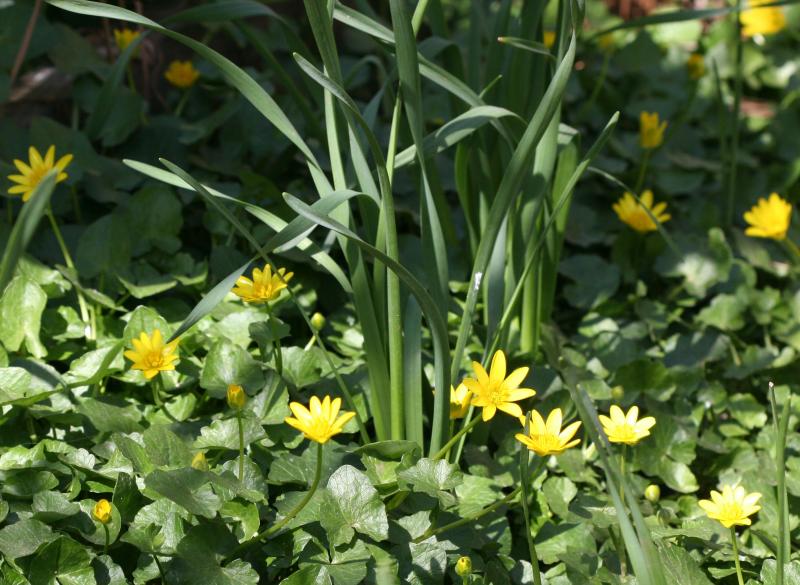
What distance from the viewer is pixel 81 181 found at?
7.08 ft

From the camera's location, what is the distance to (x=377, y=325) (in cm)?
158

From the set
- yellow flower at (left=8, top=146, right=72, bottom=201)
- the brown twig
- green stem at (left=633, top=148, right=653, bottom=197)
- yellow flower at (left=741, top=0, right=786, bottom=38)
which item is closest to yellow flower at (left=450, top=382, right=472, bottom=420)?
yellow flower at (left=8, top=146, right=72, bottom=201)

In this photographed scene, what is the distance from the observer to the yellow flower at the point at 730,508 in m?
1.39

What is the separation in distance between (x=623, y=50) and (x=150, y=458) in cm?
202

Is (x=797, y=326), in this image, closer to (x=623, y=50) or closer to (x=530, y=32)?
(x=530, y=32)

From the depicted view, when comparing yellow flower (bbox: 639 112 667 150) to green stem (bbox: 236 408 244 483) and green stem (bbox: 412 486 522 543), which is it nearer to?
green stem (bbox: 412 486 522 543)

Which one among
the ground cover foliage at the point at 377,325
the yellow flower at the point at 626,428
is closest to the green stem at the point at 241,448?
the ground cover foliage at the point at 377,325

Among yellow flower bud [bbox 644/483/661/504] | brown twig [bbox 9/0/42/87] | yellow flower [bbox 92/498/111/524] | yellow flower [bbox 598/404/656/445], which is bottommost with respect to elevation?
yellow flower bud [bbox 644/483/661/504]

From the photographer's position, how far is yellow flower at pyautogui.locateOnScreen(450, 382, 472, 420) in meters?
1.54

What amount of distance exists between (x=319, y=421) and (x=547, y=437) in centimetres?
33

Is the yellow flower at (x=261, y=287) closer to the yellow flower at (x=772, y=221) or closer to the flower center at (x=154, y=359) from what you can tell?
the flower center at (x=154, y=359)

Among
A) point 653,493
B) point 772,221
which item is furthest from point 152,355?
point 772,221

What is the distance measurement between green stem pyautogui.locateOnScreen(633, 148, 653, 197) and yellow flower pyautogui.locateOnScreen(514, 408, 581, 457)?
1067mm

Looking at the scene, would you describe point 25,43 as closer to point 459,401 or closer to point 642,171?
point 459,401
